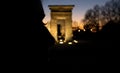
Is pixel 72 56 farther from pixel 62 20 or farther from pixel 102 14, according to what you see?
pixel 102 14

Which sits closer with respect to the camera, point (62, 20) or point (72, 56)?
point (72, 56)

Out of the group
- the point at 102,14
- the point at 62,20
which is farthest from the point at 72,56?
the point at 102,14

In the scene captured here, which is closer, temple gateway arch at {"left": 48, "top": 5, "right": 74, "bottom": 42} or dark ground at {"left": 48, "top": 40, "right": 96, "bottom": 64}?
dark ground at {"left": 48, "top": 40, "right": 96, "bottom": 64}

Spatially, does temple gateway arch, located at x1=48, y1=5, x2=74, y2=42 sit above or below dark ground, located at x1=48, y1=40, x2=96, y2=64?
above

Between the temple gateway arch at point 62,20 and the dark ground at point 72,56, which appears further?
the temple gateway arch at point 62,20

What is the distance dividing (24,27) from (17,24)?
24 centimetres

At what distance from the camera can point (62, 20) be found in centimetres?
2511

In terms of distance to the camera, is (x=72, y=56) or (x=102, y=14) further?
(x=102, y=14)

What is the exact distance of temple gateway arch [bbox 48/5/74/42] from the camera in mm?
23891

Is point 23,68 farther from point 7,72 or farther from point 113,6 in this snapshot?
point 113,6

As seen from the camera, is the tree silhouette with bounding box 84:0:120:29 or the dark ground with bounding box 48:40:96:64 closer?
the dark ground with bounding box 48:40:96:64

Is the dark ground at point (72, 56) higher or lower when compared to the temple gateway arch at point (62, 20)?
lower

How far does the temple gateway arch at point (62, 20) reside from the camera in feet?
78.4

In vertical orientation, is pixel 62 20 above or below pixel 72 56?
above
